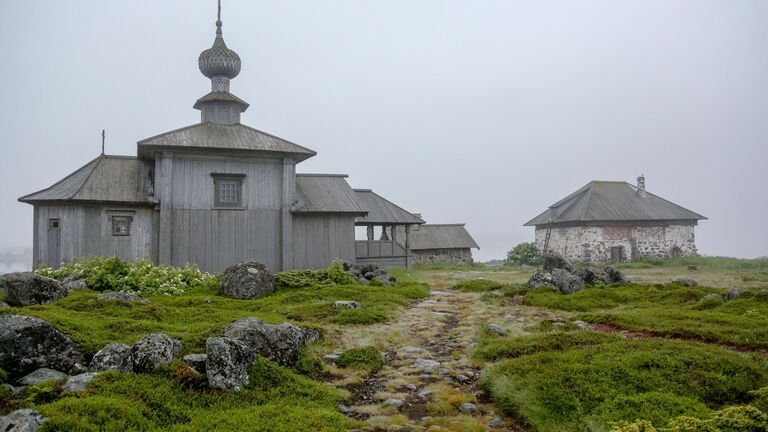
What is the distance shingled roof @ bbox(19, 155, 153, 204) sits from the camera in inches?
803

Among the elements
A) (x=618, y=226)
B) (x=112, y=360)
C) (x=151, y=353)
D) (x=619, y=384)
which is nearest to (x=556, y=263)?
(x=619, y=384)

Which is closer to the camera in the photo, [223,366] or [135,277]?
[223,366]

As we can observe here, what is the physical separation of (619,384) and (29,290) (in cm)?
1218

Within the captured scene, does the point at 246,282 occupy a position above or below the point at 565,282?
above

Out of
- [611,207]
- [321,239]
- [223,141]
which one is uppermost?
[223,141]

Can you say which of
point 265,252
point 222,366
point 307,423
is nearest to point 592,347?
point 307,423

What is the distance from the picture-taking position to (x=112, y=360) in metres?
6.11

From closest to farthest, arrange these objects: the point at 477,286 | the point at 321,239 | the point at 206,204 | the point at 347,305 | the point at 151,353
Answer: the point at 151,353 < the point at 347,305 < the point at 477,286 < the point at 206,204 < the point at 321,239

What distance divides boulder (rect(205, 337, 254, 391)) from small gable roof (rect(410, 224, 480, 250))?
34.8m

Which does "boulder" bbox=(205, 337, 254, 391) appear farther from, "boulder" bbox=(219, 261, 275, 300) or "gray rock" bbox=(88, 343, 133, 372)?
"boulder" bbox=(219, 261, 275, 300)

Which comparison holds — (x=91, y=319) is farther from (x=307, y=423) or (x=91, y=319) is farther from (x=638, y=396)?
(x=638, y=396)

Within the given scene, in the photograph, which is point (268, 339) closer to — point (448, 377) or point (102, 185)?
point (448, 377)

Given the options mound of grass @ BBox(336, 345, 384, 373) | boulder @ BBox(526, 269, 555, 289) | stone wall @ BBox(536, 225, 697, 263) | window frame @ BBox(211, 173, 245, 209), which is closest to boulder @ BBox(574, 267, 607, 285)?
boulder @ BBox(526, 269, 555, 289)

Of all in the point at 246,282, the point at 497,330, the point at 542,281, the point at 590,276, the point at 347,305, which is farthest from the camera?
the point at 590,276
